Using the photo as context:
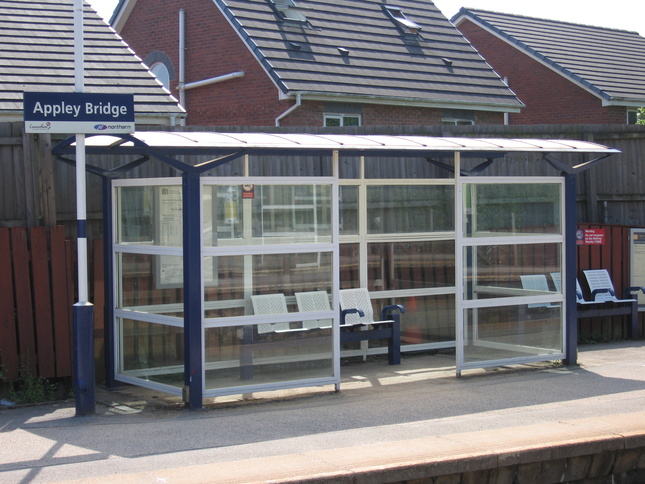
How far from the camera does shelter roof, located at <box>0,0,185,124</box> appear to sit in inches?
517

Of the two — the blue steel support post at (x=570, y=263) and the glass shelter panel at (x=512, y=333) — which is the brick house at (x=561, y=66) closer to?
the blue steel support post at (x=570, y=263)

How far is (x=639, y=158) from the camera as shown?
505 inches

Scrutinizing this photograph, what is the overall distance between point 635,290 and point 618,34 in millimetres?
20314

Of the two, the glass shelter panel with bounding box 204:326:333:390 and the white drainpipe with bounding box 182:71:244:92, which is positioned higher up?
the white drainpipe with bounding box 182:71:244:92

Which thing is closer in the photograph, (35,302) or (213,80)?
(35,302)

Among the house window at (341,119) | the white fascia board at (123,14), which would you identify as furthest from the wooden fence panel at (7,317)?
the white fascia board at (123,14)

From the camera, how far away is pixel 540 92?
26031 millimetres

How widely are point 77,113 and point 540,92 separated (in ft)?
67.7

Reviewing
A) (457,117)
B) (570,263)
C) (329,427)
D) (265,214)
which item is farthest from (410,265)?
(457,117)

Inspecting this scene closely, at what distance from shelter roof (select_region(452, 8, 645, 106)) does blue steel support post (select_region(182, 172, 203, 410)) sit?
18566 mm

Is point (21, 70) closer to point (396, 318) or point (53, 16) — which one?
point (53, 16)

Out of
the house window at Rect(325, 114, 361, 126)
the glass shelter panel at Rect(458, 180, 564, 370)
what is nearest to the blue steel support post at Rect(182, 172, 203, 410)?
the glass shelter panel at Rect(458, 180, 564, 370)

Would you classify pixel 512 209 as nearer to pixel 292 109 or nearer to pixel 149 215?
pixel 149 215

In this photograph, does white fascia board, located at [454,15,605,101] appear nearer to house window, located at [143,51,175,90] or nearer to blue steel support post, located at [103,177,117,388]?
house window, located at [143,51,175,90]
